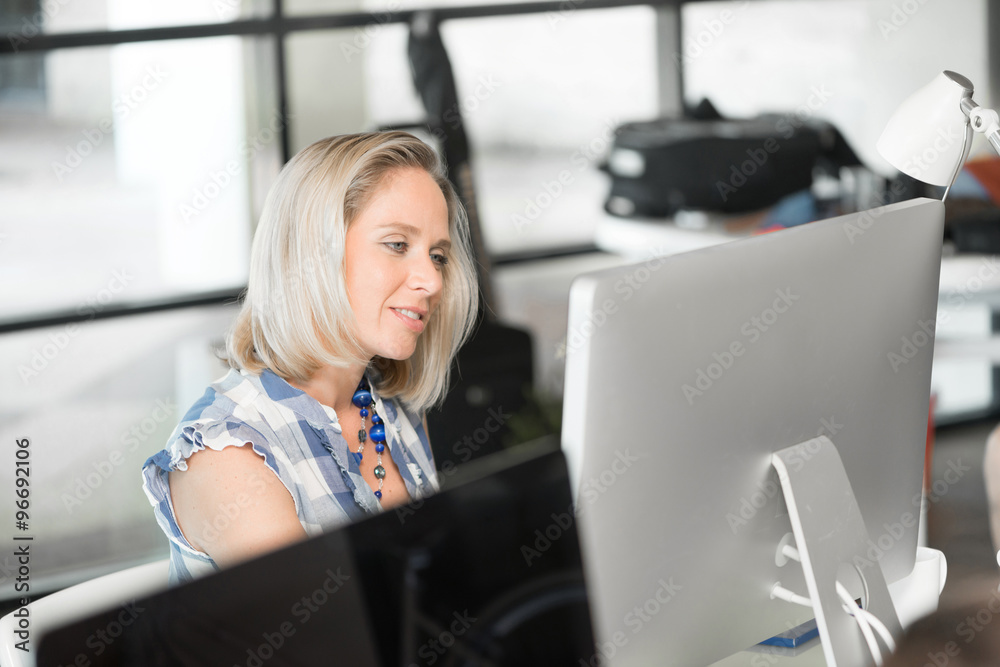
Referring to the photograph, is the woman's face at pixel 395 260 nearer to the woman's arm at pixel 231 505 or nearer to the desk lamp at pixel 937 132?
the woman's arm at pixel 231 505

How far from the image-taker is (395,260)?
1396mm

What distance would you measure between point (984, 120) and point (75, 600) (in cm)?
132

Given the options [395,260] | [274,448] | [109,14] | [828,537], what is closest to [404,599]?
[828,537]

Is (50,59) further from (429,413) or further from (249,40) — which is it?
(429,413)

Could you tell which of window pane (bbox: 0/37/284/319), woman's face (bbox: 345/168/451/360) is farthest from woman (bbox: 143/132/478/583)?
window pane (bbox: 0/37/284/319)

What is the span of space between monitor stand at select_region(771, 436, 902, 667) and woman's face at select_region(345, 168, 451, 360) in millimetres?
592

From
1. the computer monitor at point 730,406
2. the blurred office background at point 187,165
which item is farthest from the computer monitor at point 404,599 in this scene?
the blurred office background at point 187,165

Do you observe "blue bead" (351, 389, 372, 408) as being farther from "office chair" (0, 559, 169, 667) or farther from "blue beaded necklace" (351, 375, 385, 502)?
"office chair" (0, 559, 169, 667)

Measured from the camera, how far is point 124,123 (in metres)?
2.89

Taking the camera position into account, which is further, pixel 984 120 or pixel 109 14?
pixel 109 14

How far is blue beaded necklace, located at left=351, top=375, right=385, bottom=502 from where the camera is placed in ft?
4.90

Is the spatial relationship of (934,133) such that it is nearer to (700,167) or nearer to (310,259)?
(310,259)

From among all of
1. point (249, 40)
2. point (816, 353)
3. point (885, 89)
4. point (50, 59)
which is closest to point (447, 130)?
point (249, 40)

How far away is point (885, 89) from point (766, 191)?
0.71m
